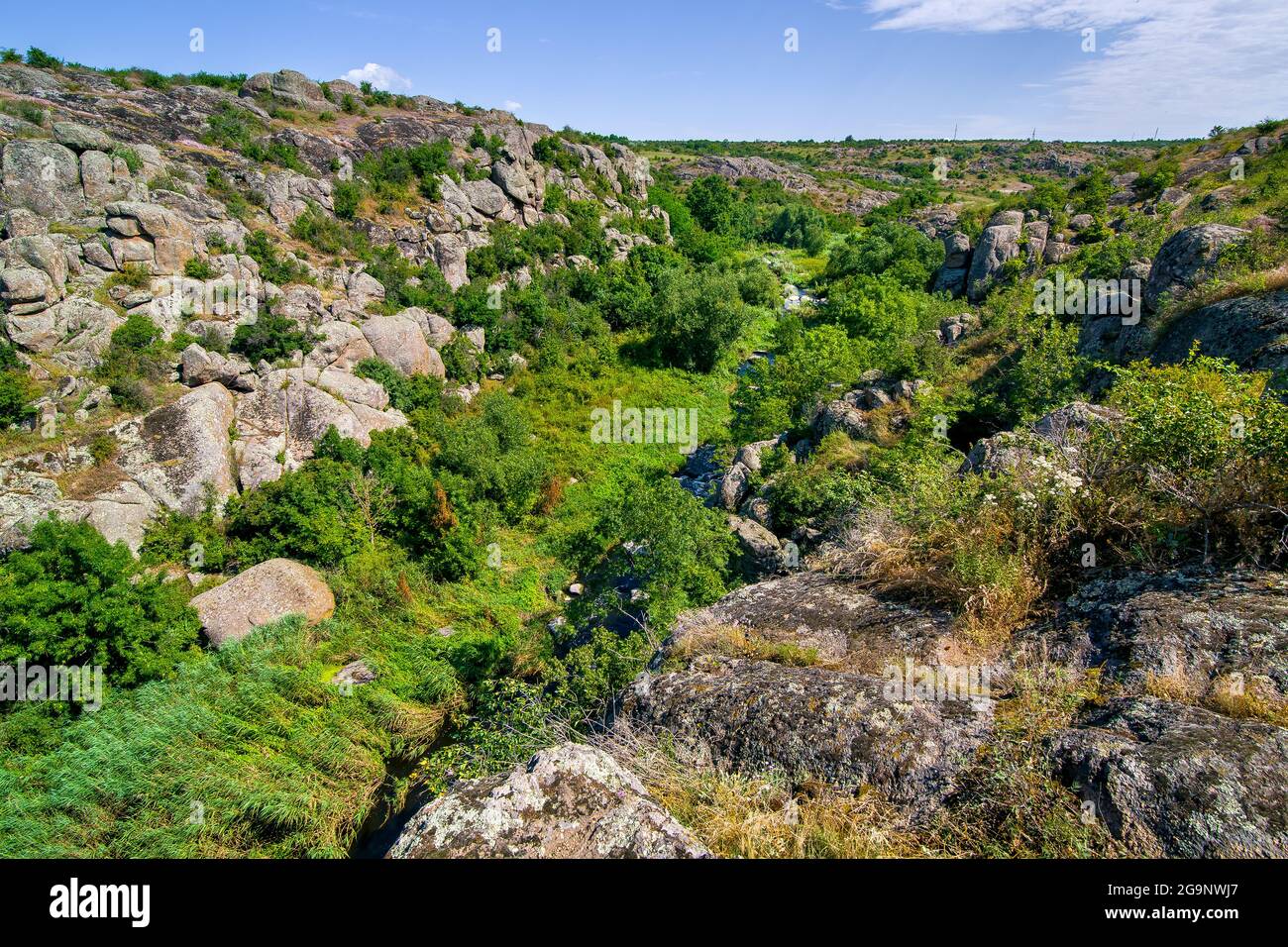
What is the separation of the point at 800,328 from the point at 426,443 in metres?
20.3

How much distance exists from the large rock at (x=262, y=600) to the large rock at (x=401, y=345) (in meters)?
10.3

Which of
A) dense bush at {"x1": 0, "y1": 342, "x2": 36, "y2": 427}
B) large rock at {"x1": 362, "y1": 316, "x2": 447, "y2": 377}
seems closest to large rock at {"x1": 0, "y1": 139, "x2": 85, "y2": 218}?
dense bush at {"x1": 0, "y1": 342, "x2": 36, "y2": 427}

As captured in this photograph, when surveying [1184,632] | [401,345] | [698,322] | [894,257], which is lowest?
[1184,632]

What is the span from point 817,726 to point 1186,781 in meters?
2.21

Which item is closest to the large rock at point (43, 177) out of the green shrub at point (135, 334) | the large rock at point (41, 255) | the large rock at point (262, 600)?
the large rock at point (41, 255)

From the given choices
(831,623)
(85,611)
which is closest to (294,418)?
(85,611)

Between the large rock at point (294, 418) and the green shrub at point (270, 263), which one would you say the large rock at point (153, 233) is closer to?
the green shrub at point (270, 263)

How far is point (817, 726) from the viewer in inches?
183

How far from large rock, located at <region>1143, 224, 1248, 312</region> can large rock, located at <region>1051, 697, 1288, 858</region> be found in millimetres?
14279

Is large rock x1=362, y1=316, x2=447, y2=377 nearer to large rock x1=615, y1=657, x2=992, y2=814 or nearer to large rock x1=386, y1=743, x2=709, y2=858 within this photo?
large rock x1=615, y1=657, x2=992, y2=814

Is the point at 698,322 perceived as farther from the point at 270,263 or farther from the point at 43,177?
the point at 43,177

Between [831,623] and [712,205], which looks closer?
[831,623]
